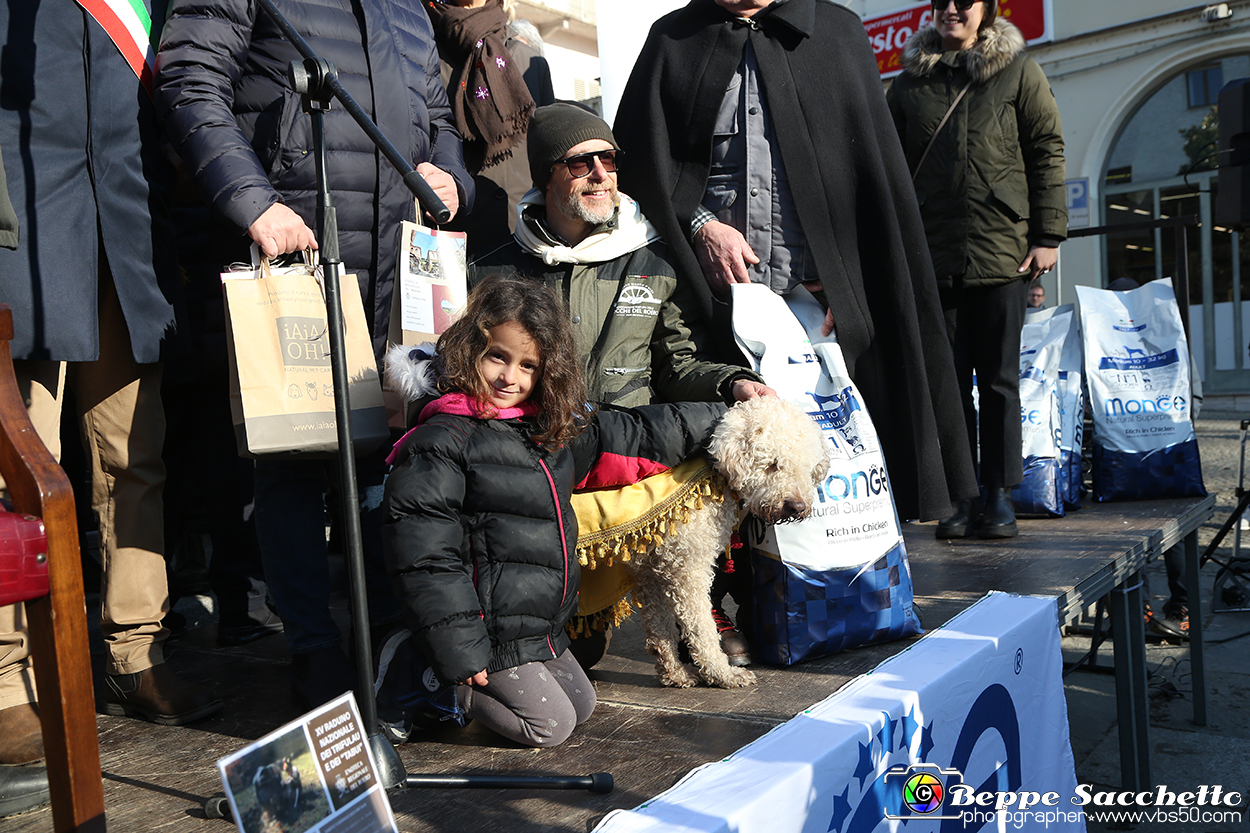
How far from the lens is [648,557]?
87.7 inches

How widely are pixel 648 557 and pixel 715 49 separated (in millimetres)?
1570

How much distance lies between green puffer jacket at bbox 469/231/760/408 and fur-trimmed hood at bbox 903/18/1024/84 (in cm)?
181

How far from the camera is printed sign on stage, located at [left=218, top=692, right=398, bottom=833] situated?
3.71 feet

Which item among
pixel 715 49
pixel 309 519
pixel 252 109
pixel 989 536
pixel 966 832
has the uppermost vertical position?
pixel 715 49

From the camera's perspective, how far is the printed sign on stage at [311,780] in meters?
1.13

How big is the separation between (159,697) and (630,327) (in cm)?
145

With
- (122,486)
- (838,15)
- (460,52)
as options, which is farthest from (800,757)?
(460,52)

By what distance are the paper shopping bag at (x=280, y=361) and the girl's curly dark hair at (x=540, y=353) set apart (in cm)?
24

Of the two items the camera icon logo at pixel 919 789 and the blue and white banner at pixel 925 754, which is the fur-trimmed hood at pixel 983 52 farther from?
the camera icon logo at pixel 919 789

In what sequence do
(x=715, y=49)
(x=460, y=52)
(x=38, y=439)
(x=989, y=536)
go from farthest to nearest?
(x=989, y=536) < (x=460, y=52) < (x=715, y=49) < (x=38, y=439)

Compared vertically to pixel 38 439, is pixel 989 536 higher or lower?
lower

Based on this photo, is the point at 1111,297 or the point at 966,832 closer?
the point at 966,832

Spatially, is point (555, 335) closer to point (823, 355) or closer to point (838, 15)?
point (823, 355)

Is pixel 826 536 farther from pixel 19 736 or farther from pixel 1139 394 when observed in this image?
pixel 1139 394
